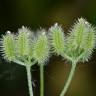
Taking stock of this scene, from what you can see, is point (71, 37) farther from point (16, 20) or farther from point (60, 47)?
point (16, 20)

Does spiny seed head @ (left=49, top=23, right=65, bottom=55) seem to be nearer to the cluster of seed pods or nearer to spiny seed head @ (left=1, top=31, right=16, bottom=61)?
the cluster of seed pods

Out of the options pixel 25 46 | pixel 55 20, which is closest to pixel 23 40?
pixel 25 46

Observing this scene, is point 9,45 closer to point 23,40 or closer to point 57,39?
point 23,40

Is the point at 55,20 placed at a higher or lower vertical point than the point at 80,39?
higher

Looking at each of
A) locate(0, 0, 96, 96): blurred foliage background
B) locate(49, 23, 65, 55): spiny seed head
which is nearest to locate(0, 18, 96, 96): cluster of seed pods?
locate(49, 23, 65, 55): spiny seed head

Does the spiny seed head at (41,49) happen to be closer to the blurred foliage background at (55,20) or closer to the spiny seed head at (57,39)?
the spiny seed head at (57,39)

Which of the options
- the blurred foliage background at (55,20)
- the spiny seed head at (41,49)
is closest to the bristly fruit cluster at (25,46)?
the spiny seed head at (41,49)
